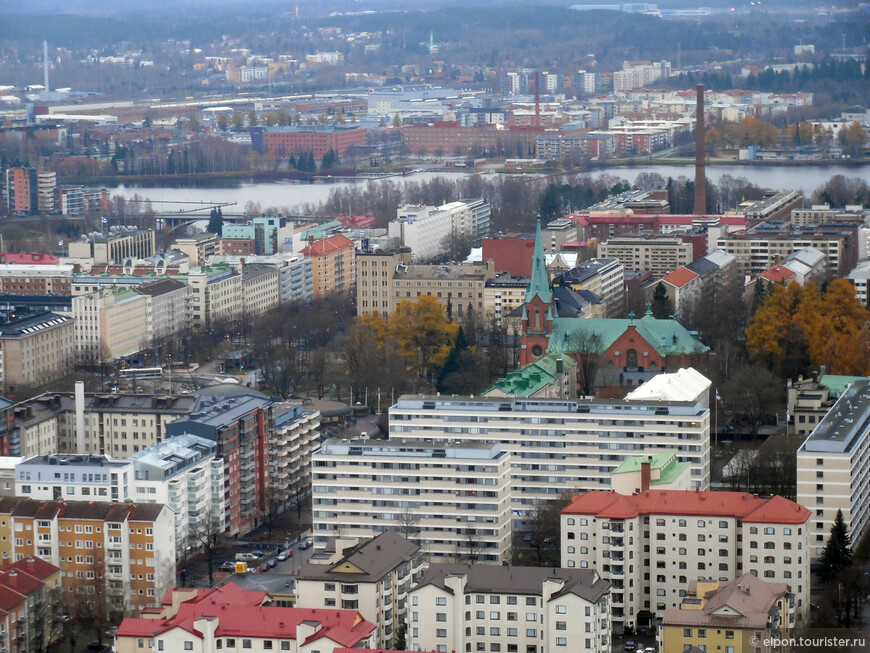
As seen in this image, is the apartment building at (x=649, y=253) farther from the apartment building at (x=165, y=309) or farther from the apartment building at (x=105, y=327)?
the apartment building at (x=105, y=327)

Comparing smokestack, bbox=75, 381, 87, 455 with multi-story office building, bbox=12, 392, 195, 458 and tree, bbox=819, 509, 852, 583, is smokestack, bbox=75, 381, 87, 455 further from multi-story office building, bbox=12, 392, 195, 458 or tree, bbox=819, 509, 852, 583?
tree, bbox=819, 509, 852, 583

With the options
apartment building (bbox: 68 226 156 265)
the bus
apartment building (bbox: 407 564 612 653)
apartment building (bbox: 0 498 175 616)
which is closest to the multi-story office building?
apartment building (bbox: 0 498 175 616)

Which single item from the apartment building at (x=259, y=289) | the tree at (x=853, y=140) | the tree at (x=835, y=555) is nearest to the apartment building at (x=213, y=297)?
the apartment building at (x=259, y=289)

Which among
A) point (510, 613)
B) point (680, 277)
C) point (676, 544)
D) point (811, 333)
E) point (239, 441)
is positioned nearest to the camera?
point (510, 613)

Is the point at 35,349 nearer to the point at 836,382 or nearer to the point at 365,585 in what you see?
the point at 836,382

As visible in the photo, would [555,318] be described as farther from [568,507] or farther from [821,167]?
[821,167]

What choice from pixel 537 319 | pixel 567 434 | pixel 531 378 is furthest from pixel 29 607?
pixel 537 319
